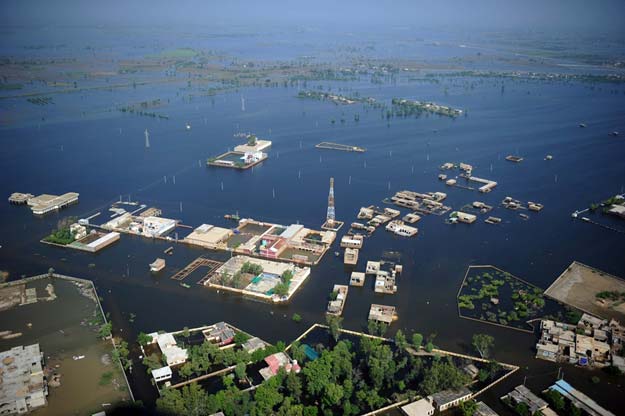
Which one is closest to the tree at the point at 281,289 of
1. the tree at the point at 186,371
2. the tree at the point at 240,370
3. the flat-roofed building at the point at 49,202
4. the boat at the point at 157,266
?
the tree at the point at 240,370

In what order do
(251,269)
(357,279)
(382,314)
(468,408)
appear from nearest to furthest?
(468,408) → (382,314) → (357,279) → (251,269)

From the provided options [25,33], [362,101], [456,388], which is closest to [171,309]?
[456,388]

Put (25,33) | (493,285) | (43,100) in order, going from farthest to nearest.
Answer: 1. (25,33)
2. (43,100)
3. (493,285)

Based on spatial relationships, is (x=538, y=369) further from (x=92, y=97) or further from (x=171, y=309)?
(x=92, y=97)

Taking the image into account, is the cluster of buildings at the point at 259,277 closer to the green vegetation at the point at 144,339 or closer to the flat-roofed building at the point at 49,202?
the green vegetation at the point at 144,339

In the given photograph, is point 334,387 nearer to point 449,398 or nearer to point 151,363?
point 449,398

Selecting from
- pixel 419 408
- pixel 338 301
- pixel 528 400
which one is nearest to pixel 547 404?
pixel 528 400
